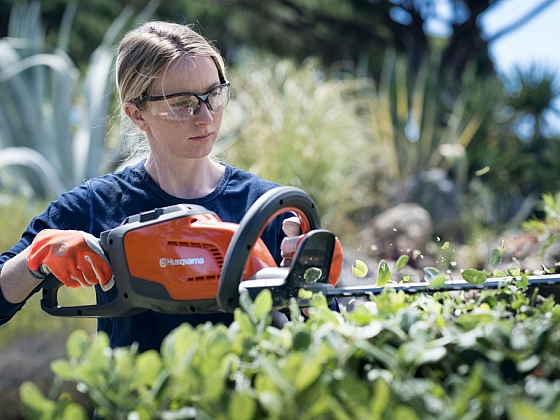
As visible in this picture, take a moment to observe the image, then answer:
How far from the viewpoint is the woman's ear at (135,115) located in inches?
87.4

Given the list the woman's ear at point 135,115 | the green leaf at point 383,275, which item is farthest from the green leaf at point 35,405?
the woman's ear at point 135,115

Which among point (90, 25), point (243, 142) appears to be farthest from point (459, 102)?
point (90, 25)

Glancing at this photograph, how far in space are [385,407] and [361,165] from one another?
8511 millimetres

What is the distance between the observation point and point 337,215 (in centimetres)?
841

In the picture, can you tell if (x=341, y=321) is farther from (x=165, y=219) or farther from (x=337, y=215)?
(x=337, y=215)

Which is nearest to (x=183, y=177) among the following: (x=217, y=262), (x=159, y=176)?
(x=159, y=176)

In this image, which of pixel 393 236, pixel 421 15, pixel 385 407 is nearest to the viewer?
pixel 385 407

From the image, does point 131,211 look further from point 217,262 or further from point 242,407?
point 242,407

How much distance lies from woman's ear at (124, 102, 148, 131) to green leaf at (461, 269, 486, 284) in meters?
1.12

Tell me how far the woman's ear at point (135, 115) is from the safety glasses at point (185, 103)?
0.12 meters

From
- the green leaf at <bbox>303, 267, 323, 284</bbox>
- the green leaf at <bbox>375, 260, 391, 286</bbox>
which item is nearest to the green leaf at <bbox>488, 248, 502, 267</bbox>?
the green leaf at <bbox>375, 260, 391, 286</bbox>

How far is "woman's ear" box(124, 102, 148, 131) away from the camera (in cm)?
222

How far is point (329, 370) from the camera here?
104cm

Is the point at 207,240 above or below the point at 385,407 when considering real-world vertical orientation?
below
